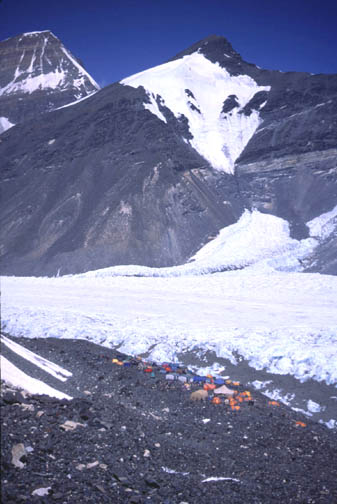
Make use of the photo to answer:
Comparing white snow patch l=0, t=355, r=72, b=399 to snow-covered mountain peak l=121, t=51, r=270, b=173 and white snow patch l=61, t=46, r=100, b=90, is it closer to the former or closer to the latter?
snow-covered mountain peak l=121, t=51, r=270, b=173

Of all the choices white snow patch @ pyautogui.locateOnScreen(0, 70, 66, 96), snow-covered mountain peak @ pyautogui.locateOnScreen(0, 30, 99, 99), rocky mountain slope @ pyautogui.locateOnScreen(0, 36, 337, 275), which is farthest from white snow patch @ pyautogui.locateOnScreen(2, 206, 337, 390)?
white snow patch @ pyautogui.locateOnScreen(0, 70, 66, 96)

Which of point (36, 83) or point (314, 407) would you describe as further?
point (36, 83)

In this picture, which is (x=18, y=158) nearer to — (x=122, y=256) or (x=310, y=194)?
(x=122, y=256)

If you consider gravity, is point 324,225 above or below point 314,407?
above

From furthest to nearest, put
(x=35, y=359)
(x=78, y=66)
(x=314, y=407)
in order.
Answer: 1. (x=78, y=66)
2. (x=314, y=407)
3. (x=35, y=359)

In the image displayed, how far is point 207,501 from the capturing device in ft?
13.4

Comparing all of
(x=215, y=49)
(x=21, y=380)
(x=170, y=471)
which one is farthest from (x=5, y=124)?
(x=170, y=471)

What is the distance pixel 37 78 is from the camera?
67.4 m

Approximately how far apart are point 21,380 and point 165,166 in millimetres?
27487

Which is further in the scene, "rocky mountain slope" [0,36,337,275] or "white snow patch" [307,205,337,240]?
"white snow patch" [307,205,337,240]

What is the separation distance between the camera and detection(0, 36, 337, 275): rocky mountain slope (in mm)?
26141

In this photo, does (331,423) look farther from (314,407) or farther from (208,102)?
(208,102)

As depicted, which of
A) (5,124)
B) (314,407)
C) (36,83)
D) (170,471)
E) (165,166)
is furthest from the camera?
(36,83)

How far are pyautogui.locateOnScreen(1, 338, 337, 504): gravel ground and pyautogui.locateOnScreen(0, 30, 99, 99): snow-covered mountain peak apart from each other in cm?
6462
